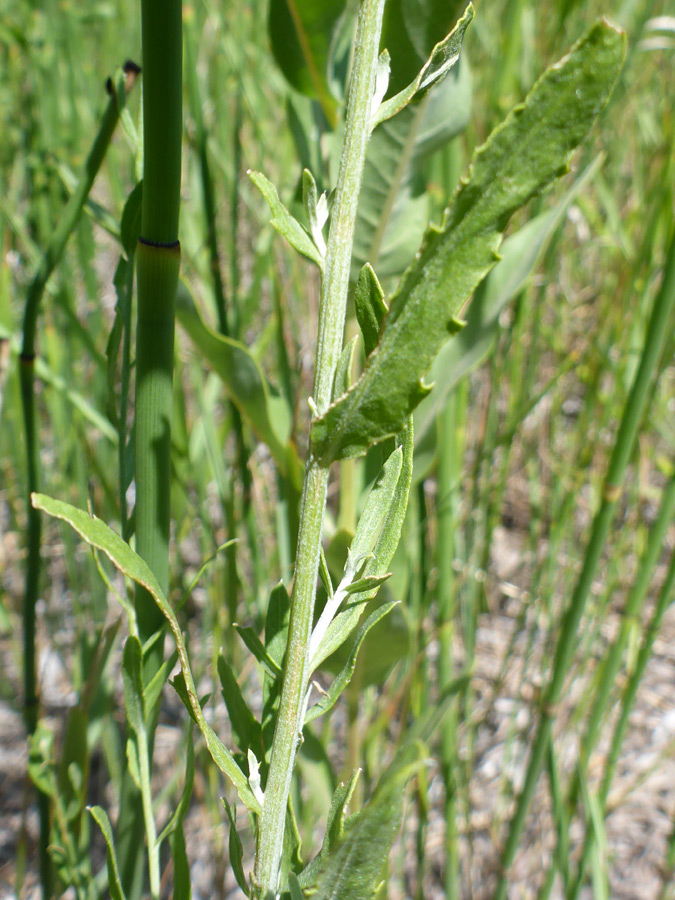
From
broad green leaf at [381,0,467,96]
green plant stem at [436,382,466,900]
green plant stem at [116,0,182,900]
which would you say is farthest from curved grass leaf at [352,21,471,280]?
green plant stem at [116,0,182,900]

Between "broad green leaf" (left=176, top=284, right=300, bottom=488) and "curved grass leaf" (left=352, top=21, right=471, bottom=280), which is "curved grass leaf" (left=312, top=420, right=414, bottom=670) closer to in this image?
"broad green leaf" (left=176, top=284, right=300, bottom=488)

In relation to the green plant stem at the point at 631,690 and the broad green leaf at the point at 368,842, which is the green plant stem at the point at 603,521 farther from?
the broad green leaf at the point at 368,842

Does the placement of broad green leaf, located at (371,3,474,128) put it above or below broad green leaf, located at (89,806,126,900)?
above

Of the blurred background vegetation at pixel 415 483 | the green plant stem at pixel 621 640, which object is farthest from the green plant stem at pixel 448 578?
the green plant stem at pixel 621 640

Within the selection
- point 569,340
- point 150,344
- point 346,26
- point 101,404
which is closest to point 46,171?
point 101,404

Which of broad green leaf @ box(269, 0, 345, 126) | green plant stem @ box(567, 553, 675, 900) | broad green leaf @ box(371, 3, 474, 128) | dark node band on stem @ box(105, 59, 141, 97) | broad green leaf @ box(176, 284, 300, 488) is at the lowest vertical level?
green plant stem @ box(567, 553, 675, 900)

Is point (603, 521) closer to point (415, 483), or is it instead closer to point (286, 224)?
point (415, 483)

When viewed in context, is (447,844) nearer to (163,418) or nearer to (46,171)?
(163,418)
